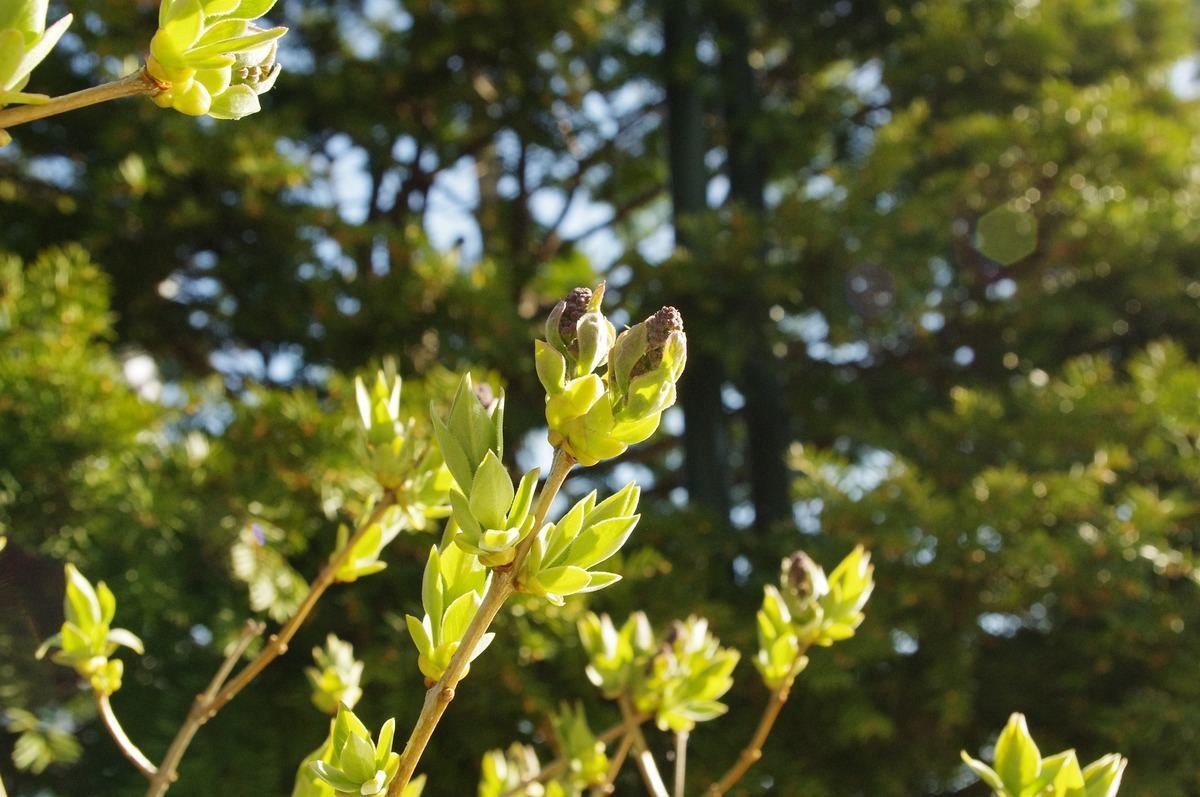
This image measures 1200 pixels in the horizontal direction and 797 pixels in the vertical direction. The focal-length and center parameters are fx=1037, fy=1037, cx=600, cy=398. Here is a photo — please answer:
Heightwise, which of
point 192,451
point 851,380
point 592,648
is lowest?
point 851,380

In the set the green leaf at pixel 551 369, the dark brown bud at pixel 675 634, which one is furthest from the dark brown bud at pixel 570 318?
the dark brown bud at pixel 675 634

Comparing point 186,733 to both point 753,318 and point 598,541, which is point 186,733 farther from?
point 753,318

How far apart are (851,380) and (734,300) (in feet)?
1.21

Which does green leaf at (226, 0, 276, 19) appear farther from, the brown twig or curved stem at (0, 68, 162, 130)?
the brown twig

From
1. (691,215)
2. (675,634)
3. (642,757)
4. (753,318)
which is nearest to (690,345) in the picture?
(753,318)

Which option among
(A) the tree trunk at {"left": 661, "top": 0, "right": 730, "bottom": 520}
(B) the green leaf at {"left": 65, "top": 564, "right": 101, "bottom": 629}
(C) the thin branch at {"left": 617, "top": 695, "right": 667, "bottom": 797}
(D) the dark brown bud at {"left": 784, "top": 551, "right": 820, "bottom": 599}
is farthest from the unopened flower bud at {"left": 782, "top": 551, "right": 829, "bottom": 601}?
A: (A) the tree trunk at {"left": 661, "top": 0, "right": 730, "bottom": 520}

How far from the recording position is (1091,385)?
1.38 metres

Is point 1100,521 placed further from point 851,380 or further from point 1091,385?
point 851,380

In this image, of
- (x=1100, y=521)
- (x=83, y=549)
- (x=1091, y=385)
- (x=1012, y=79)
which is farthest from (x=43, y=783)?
(x=1012, y=79)

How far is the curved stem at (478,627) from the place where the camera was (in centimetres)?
29

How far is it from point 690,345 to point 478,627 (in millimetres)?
1297

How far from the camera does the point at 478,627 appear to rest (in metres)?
0.29

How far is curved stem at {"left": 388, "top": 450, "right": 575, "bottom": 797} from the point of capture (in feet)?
0.96

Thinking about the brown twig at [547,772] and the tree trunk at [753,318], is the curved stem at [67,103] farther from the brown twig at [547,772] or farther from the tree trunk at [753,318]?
the tree trunk at [753,318]
